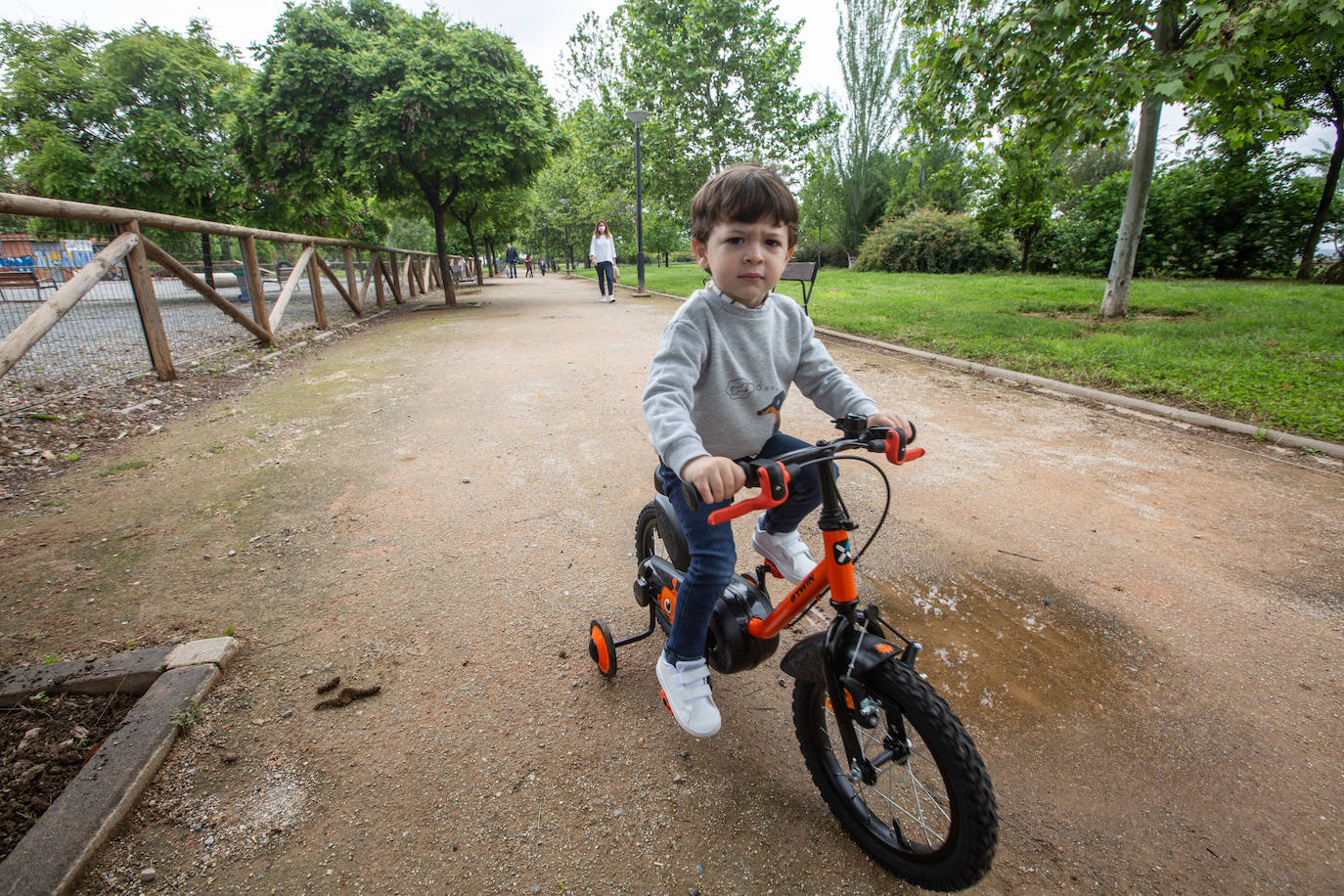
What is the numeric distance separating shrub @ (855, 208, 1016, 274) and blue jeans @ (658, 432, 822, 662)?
83.2 ft

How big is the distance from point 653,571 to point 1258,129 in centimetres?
1093

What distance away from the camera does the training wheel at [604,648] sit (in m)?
2.21

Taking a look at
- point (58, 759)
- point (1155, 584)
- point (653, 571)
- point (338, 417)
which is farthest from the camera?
point (338, 417)

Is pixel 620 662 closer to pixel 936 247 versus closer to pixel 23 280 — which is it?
pixel 23 280


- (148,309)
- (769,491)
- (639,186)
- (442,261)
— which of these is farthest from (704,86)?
(769,491)

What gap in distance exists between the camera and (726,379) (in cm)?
191

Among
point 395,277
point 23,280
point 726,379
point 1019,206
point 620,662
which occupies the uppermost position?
point 1019,206

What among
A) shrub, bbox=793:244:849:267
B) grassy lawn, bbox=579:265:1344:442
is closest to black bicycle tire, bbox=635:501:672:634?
grassy lawn, bbox=579:265:1344:442

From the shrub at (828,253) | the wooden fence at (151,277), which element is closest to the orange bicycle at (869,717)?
the wooden fence at (151,277)

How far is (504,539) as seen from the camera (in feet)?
10.8

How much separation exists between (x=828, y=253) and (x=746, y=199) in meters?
34.8

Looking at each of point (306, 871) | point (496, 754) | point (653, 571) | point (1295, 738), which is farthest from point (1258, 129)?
point (306, 871)

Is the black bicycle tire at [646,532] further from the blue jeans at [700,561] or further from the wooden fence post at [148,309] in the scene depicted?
the wooden fence post at [148,309]

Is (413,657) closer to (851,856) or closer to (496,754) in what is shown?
(496,754)
